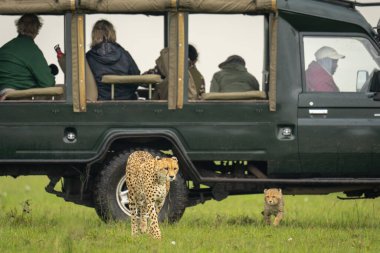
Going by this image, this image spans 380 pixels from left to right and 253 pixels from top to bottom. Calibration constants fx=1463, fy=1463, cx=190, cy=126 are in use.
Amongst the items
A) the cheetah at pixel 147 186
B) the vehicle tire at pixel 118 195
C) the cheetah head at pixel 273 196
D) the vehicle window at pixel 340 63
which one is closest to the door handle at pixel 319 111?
the vehicle window at pixel 340 63

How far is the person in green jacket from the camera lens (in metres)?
14.3

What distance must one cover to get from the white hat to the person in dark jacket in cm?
178

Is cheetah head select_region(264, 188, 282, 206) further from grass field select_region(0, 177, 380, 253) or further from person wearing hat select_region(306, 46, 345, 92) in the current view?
person wearing hat select_region(306, 46, 345, 92)

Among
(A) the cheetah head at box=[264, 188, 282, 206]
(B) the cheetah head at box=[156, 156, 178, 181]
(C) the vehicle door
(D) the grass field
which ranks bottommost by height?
(D) the grass field

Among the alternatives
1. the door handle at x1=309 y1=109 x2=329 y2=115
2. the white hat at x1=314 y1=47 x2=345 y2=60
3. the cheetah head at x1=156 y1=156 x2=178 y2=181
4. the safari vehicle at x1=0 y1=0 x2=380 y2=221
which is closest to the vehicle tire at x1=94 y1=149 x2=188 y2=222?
the safari vehicle at x1=0 y1=0 x2=380 y2=221

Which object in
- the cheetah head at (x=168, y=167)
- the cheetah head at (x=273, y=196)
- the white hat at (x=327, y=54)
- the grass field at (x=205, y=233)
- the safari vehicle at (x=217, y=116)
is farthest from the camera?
the cheetah head at (x=273, y=196)

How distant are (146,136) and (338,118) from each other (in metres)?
1.85

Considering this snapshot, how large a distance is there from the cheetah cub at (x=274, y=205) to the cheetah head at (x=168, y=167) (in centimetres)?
186

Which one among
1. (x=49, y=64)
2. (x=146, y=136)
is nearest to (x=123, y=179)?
(x=146, y=136)

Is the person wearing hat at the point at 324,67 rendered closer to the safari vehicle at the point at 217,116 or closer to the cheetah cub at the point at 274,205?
the safari vehicle at the point at 217,116

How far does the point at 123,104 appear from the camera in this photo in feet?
45.6

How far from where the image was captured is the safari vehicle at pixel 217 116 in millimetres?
13898

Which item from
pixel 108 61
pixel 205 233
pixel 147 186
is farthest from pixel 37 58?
pixel 205 233

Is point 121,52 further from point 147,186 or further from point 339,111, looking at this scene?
point 339,111
